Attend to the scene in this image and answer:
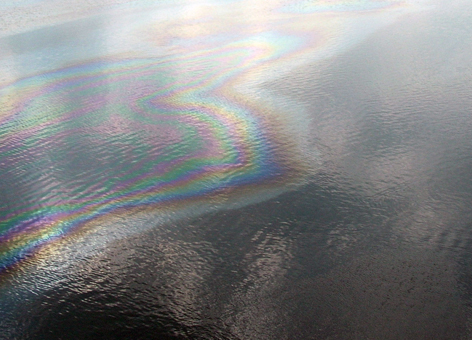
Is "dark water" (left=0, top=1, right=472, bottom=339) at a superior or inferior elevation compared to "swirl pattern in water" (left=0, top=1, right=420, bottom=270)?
inferior

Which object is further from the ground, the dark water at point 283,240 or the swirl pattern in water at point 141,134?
the swirl pattern in water at point 141,134

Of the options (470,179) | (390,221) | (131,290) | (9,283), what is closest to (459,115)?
(470,179)

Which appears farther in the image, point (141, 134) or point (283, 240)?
point (141, 134)

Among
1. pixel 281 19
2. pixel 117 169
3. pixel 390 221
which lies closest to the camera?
pixel 390 221

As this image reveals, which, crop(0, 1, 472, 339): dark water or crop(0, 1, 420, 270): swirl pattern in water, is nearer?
crop(0, 1, 472, 339): dark water

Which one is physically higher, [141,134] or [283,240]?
[141,134]

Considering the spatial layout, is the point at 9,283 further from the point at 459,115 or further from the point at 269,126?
the point at 459,115

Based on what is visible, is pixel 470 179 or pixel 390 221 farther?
pixel 470 179

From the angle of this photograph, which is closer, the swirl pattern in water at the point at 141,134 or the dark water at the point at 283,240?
the dark water at the point at 283,240
